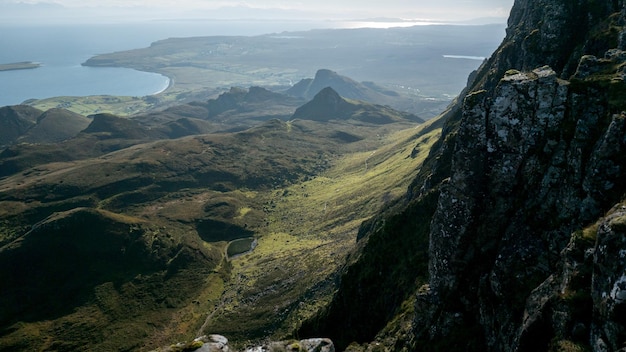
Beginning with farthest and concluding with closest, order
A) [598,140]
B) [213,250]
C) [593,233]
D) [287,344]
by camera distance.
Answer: [213,250] → [287,344] → [598,140] → [593,233]

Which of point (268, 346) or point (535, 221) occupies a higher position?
point (535, 221)

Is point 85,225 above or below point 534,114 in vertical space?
below

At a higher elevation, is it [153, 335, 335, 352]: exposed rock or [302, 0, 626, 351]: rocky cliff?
[302, 0, 626, 351]: rocky cliff

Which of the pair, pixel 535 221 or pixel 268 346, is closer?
pixel 535 221

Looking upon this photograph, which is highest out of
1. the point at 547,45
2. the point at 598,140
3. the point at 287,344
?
the point at 547,45

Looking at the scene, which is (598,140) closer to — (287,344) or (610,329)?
(610,329)

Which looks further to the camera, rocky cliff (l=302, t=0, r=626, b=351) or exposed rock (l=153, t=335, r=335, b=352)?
exposed rock (l=153, t=335, r=335, b=352)

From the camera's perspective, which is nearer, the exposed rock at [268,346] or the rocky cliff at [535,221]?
the rocky cliff at [535,221]

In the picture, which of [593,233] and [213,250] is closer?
[593,233]

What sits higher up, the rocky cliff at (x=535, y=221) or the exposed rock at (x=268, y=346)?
the rocky cliff at (x=535, y=221)

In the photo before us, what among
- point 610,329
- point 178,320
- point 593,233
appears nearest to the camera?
point 610,329

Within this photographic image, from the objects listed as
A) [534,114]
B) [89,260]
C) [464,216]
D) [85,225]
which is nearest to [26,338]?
[89,260]
